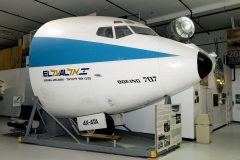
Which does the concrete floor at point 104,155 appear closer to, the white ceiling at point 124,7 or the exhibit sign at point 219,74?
the exhibit sign at point 219,74

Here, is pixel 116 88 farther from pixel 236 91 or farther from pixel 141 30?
pixel 236 91

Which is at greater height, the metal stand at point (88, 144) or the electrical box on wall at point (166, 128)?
the electrical box on wall at point (166, 128)

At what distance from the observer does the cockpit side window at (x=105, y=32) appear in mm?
5592

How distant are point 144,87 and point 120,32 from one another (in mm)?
1396

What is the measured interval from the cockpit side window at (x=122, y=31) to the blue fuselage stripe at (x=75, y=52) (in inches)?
12.8

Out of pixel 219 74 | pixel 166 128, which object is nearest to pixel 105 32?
pixel 166 128

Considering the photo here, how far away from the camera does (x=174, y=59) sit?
16.0 ft

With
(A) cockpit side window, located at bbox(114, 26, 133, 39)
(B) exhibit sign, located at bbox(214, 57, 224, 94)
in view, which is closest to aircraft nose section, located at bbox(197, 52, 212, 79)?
(A) cockpit side window, located at bbox(114, 26, 133, 39)

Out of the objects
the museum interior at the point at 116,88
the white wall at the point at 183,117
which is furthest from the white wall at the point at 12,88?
the white wall at the point at 183,117

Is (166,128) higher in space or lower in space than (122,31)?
lower

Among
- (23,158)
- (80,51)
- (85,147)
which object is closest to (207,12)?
(80,51)

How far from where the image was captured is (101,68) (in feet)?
17.7

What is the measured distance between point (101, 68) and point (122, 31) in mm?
970

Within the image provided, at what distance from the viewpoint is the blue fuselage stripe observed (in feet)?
16.9
